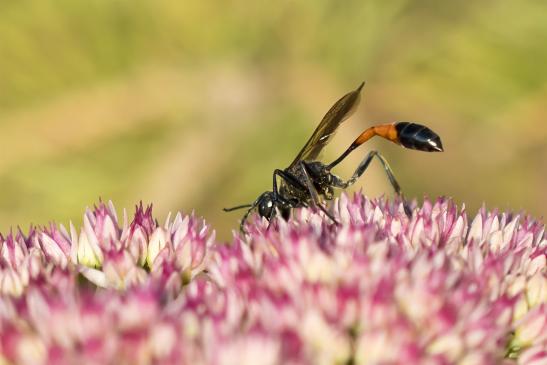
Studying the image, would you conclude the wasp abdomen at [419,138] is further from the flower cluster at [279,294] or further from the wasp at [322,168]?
the flower cluster at [279,294]

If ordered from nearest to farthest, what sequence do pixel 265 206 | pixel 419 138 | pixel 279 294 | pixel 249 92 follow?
pixel 279 294
pixel 265 206
pixel 419 138
pixel 249 92

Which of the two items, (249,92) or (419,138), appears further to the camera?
(249,92)

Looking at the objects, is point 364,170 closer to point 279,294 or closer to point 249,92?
point 279,294

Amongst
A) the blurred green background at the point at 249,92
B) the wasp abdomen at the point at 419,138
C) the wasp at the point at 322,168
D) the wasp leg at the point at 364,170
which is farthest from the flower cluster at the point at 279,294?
the blurred green background at the point at 249,92

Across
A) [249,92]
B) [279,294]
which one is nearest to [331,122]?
[279,294]

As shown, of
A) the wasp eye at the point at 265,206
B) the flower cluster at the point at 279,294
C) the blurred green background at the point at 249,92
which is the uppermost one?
the blurred green background at the point at 249,92

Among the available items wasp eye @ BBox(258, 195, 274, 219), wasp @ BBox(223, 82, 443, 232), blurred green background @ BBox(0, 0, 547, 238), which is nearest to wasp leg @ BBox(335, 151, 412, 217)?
wasp @ BBox(223, 82, 443, 232)

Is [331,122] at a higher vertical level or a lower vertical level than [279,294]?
higher
